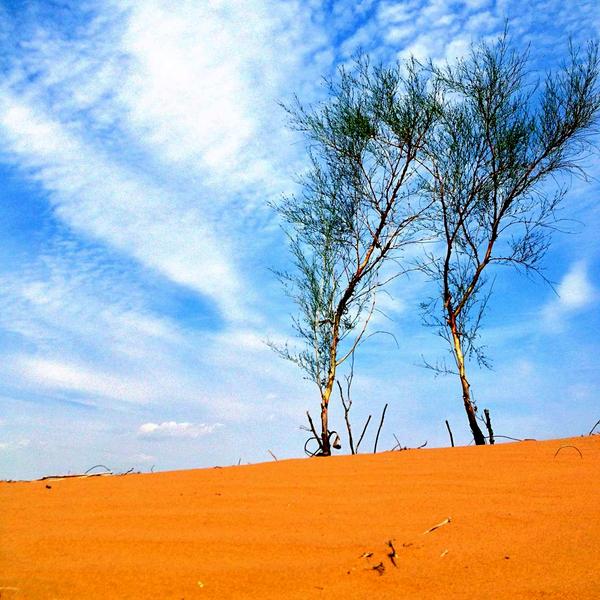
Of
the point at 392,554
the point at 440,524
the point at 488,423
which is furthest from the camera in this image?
the point at 488,423

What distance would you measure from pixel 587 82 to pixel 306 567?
34.8ft

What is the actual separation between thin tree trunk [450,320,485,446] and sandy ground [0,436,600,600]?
15.4 feet

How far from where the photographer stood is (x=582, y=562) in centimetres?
281

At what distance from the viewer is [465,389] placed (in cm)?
983

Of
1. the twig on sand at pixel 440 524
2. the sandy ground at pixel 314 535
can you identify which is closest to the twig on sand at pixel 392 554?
the sandy ground at pixel 314 535

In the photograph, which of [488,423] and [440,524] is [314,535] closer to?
[440,524]

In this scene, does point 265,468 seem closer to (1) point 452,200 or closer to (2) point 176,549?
(2) point 176,549

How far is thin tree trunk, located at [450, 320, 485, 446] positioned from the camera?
31.3 ft

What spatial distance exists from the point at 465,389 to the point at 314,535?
7154mm

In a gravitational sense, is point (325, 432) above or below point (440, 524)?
above

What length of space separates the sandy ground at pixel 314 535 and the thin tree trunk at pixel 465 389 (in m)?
4.68

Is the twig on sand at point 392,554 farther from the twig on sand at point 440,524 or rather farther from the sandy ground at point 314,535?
the twig on sand at point 440,524

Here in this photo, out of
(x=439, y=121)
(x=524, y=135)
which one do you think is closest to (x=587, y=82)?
(x=524, y=135)

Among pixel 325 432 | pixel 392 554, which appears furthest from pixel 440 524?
pixel 325 432
